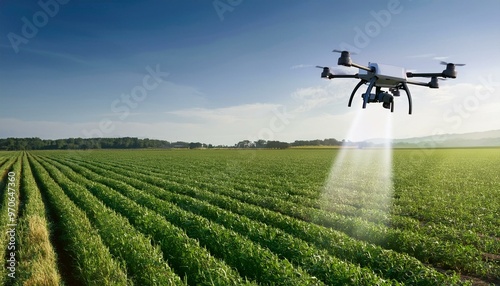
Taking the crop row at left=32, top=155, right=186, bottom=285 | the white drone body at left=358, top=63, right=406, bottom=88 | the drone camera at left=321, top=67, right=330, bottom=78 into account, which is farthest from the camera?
the crop row at left=32, top=155, right=186, bottom=285

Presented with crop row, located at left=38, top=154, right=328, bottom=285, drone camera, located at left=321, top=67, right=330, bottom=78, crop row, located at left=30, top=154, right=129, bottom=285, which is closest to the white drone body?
drone camera, located at left=321, top=67, right=330, bottom=78

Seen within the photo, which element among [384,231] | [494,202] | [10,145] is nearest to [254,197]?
[384,231]

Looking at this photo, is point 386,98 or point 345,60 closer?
point 345,60

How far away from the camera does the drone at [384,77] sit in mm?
2771

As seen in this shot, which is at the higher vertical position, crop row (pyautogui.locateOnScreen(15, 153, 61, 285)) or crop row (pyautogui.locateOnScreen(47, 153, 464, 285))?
crop row (pyautogui.locateOnScreen(47, 153, 464, 285))

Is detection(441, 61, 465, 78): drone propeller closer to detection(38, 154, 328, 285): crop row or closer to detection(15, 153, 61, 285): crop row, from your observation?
detection(38, 154, 328, 285): crop row

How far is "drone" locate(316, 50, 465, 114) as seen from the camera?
2.77 m

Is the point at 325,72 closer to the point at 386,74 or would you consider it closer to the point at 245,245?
the point at 386,74

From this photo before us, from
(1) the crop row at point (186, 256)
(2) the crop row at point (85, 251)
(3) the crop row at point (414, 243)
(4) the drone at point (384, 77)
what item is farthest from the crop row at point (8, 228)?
(3) the crop row at point (414, 243)

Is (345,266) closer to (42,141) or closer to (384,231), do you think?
(384,231)

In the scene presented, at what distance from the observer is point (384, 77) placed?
2.77 meters

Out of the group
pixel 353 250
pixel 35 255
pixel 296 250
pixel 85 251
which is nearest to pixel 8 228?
pixel 35 255

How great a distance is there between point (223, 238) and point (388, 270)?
4.66m

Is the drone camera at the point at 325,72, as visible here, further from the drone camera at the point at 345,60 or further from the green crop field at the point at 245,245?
the green crop field at the point at 245,245
